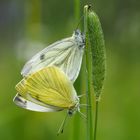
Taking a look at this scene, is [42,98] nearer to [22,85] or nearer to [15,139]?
[22,85]

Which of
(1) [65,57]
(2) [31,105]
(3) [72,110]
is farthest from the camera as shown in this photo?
(1) [65,57]

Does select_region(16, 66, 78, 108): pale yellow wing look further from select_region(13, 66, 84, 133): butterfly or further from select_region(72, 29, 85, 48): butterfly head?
select_region(72, 29, 85, 48): butterfly head

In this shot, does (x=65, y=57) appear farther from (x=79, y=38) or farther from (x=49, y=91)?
(x=49, y=91)

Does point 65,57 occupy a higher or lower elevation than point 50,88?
higher

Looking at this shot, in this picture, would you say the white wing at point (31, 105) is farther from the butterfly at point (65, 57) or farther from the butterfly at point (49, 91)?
the butterfly at point (65, 57)

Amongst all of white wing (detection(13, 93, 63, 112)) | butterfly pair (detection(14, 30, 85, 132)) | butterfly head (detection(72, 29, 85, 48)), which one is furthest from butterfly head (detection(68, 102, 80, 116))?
butterfly head (detection(72, 29, 85, 48))

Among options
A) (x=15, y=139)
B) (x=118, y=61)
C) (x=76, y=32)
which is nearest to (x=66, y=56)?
(x=76, y=32)

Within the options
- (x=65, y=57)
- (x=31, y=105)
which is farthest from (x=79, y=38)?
(x=31, y=105)
